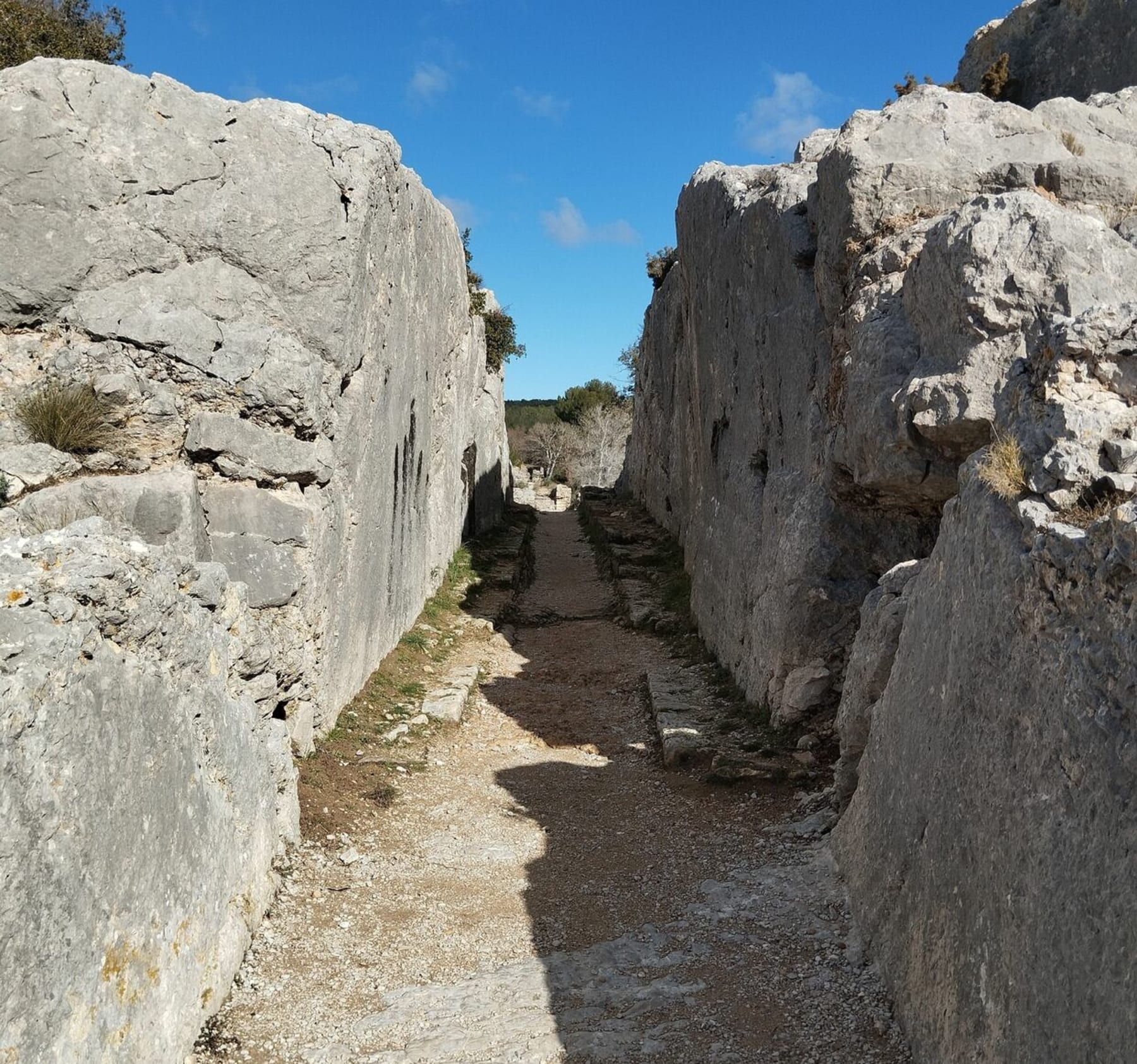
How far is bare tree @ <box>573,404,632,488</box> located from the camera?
139 ft

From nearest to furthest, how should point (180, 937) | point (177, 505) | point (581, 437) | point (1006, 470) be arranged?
1. point (180, 937)
2. point (1006, 470)
3. point (177, 505)
4. point (581, 437)

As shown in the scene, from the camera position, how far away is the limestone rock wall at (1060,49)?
35.3ft

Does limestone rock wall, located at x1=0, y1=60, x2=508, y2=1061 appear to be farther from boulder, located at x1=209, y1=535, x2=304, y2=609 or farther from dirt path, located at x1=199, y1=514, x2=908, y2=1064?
dirt path, located at x1=199, y1=514, x2=908, y2=1064

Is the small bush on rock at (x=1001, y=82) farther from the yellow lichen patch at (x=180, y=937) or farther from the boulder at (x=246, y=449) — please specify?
the yellow lichen patch at (x=180, y=937)

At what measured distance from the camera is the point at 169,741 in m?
4.01

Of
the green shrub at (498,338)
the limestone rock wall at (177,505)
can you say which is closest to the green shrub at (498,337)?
the green shrub at (498,338)

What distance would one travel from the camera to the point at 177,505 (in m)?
6.48

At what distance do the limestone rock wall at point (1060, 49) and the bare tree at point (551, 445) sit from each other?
3625 centimetres

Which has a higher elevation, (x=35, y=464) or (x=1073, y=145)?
(x=1073, y=145)

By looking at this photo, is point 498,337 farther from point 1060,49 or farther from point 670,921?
point 670,921

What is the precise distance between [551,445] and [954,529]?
45.9m

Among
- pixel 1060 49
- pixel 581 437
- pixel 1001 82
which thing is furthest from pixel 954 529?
pixel 581 437

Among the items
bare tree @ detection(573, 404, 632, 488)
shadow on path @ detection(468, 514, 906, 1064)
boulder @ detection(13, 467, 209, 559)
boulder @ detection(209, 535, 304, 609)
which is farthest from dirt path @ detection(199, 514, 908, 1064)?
bare tree @ detection(573, 404, 632, 488)

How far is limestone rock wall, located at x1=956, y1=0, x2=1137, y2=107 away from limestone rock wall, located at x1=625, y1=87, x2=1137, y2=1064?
10.9 ft
